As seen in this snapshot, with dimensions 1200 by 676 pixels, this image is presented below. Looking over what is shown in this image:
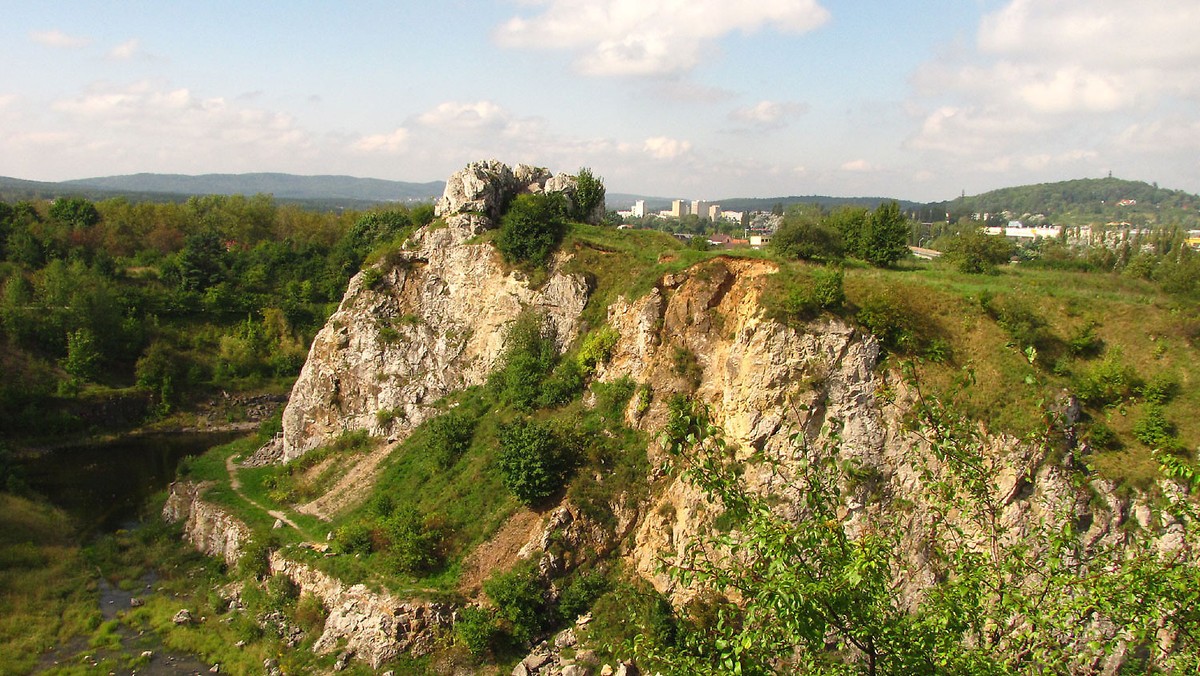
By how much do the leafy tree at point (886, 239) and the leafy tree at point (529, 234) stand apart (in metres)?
14.1

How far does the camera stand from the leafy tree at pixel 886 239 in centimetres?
2884

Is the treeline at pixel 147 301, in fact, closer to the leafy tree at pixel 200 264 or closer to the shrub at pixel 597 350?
the leafy tree at pixel 200 264

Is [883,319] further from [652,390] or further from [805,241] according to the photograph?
[652,390]

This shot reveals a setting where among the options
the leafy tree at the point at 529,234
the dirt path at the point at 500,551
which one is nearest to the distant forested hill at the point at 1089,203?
the leafy tree at the point at 529,234

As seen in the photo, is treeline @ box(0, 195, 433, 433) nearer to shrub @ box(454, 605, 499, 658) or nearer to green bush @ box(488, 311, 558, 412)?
green bush @ box(488, 311, 558, 412)

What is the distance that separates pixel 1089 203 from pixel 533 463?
633 feet

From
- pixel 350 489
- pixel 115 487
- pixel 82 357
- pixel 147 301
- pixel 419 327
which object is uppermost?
pixel 419 327

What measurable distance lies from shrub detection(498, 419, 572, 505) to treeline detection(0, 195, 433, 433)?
1690cm

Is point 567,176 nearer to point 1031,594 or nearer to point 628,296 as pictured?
point 628,296

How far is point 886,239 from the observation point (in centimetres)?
2897

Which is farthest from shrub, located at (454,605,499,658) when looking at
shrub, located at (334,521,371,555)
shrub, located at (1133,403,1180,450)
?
shrub, located at (1133,403,1180,450)

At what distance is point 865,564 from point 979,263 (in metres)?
26.7

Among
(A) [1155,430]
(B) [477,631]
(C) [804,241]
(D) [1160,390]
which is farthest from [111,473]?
(D) [1160,390]

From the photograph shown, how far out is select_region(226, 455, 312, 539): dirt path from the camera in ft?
92.7
